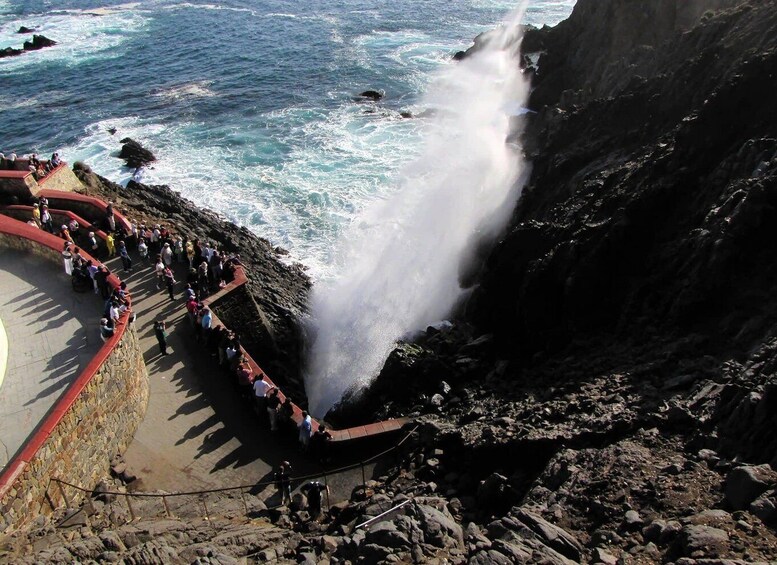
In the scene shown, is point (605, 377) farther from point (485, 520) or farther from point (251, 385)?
point (251, 385)

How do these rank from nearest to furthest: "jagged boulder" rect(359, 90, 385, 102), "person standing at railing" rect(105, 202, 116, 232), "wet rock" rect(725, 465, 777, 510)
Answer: "wet rock" rect(725, 465, 777, 510) < "person standing at railing" rect(105, 202, 116, 232) < "jagged boulder" rect(359, 90, 385, 102)

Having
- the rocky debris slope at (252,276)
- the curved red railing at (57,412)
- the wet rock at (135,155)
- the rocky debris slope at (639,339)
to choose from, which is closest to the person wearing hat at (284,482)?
the rocky debris slope at (639,339)

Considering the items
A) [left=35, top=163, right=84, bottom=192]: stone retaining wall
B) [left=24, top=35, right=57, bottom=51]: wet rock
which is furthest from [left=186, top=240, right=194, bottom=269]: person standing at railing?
[left=24, top=35, right=57, bottom=51]: wet rock

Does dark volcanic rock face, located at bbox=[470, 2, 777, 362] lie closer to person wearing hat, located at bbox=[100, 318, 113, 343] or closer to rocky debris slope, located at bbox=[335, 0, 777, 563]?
rocky debris slope, located at bbox=[335, 0, 777, 563]

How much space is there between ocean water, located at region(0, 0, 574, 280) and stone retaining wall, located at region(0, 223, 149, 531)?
12194mm

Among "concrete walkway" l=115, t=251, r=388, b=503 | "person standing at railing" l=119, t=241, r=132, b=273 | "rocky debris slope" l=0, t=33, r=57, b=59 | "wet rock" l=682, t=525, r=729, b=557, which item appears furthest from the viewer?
"rocky debris slope" l=0, t=33, r=57, b=59

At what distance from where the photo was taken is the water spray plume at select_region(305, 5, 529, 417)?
21.2 meters

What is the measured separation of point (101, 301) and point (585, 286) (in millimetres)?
11852

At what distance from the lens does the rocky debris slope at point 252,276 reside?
18.8 m

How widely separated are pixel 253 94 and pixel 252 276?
26.0 m

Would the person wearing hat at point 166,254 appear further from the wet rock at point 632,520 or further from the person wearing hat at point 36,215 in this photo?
the wet rock at point 632,520

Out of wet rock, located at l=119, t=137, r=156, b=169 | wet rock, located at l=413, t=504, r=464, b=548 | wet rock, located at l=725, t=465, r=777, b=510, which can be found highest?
wet rock, located at l=725, t=465, r=777, b=510

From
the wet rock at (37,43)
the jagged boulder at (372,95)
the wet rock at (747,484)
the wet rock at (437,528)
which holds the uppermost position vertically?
the wet rock at (747,484)

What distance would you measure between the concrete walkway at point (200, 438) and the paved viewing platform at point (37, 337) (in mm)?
1757
